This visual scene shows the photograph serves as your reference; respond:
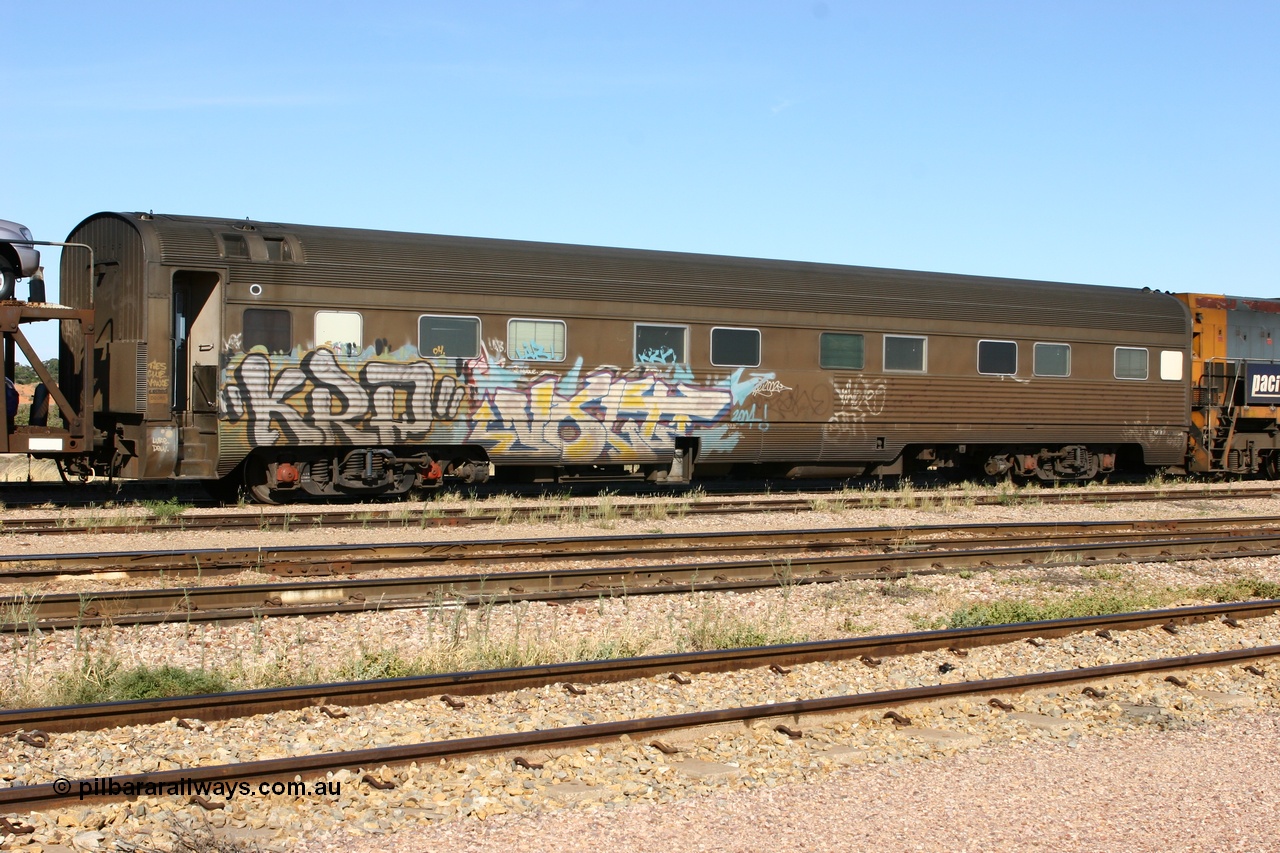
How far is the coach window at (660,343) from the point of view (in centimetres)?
1633

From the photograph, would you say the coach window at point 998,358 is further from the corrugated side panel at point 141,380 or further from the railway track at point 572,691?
the corrugated side panel at point 141,380

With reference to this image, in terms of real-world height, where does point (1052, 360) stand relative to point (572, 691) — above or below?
above

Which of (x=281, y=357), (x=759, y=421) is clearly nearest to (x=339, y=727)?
(x=281, y=357)

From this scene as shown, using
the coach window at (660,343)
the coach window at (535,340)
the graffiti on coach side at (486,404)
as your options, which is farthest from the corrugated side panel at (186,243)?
the coach window at (660,343)

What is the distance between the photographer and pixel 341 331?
48.2 ft

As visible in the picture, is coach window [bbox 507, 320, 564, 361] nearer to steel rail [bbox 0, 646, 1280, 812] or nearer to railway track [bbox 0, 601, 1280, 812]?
railway track [bbox 0, 601, 1280, 812]

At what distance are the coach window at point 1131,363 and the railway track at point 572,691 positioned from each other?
1257 centimetres

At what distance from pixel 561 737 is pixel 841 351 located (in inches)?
499

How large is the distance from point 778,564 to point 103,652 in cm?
583

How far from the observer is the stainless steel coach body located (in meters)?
14.2

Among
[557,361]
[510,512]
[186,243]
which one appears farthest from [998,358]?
[186,243]

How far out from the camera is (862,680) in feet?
23.9

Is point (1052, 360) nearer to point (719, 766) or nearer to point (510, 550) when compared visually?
point (510, 550)

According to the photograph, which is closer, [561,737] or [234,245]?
[561,737]
